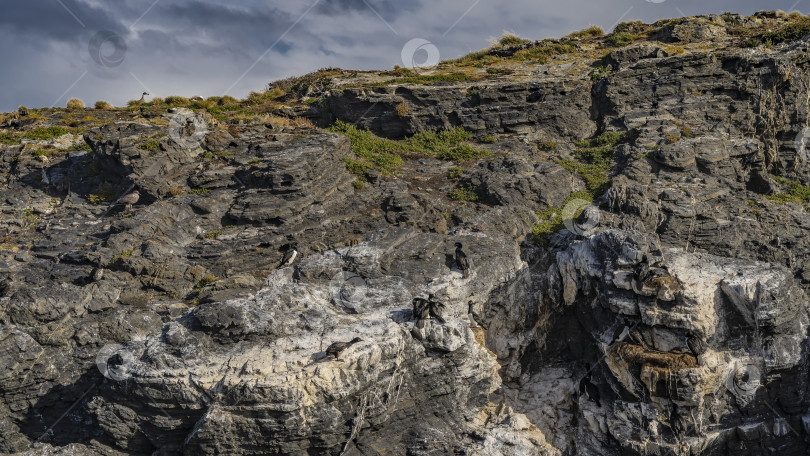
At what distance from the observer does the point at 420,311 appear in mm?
13109

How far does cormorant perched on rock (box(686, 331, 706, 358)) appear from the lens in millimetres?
12164

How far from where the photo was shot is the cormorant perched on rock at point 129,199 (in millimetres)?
19125

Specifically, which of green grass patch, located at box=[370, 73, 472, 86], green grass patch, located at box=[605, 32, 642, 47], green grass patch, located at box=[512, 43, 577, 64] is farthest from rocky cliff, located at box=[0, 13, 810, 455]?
green grass patch, located at box=[605, 32, 642, 47]

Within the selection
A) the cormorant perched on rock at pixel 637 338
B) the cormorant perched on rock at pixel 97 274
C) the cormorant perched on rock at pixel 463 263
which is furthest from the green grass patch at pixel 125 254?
the cormorant perched on rock at pixel 637 338

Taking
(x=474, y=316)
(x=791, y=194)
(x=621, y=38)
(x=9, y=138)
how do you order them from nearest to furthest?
Result: (x=474, y=316) → (x=791, y=194) → (x=9, y=138) → (x=621, y=38)

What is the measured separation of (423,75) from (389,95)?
5.17 metres

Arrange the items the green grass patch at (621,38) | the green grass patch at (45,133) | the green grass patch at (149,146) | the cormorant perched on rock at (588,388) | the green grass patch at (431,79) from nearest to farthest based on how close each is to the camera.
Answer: the cormorant perched on rock at (588,388), the green grass patch at (149,146), the green grass patch at (45,133), the green grass patch at (431,79), the green grass patch at (621,38)

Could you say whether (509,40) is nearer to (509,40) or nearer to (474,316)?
(509,40)

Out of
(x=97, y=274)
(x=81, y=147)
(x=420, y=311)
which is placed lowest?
(x=420, y=311)

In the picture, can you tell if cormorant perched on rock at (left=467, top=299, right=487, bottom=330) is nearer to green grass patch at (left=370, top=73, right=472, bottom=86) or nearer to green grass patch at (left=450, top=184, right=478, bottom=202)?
green grass patch at (left=450, top=184, right=478, bottom=202)

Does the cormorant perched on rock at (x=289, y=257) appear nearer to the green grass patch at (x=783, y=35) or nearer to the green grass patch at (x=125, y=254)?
the green grass patch at (x=125, y=254)
